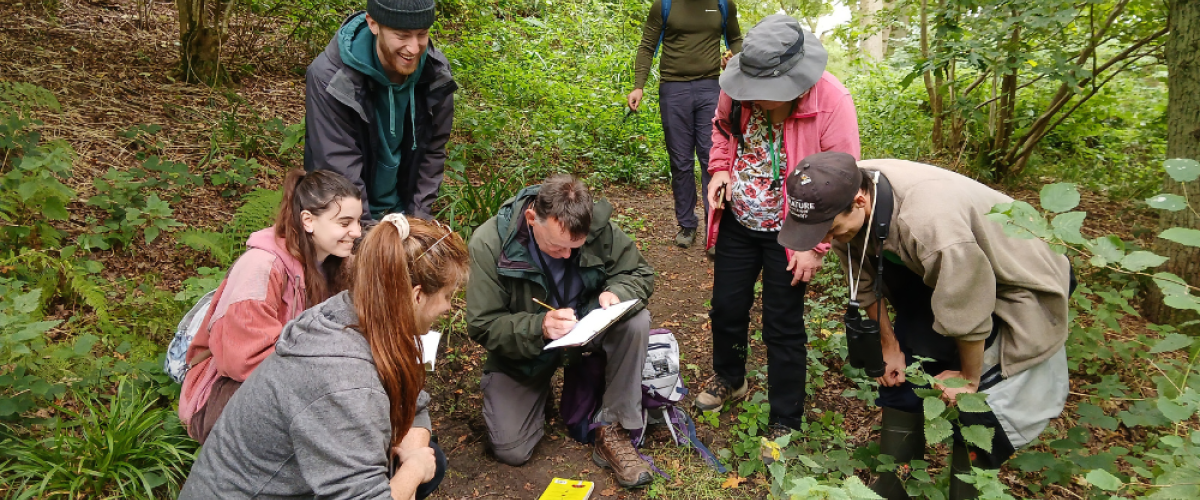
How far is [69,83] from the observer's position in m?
5.30

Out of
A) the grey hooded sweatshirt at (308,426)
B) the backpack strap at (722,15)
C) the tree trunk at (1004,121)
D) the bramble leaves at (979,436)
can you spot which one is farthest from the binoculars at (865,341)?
the tree trunk at (1004,121)

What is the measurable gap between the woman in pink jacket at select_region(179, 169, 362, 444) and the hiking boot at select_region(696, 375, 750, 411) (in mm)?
1780

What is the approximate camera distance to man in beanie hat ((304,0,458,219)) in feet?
9.05

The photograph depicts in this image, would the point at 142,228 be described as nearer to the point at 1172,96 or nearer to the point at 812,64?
the point at 812,64

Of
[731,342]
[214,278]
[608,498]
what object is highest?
[214,278]

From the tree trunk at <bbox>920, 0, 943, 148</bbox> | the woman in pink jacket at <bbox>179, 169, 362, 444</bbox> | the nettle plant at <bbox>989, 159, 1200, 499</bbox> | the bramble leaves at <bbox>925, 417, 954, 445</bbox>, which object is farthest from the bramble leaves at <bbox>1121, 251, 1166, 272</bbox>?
the tree trunk at <bbox>920, 0, 943, 148</bbox>

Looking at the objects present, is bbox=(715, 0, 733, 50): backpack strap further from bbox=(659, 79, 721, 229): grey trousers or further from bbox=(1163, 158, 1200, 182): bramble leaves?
bbox=(1163, 158, 1200, 182): bramble leaves

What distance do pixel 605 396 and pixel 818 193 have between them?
143 cm

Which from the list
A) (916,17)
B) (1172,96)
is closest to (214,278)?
(1172,96)

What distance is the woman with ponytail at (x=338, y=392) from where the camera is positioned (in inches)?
61.7

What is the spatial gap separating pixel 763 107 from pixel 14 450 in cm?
305

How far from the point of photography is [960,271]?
1997 millimetres

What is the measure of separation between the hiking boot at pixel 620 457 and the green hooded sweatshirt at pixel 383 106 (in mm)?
1422

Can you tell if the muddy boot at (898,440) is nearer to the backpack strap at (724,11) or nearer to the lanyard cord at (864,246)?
the lanyard cord at (864,246)
